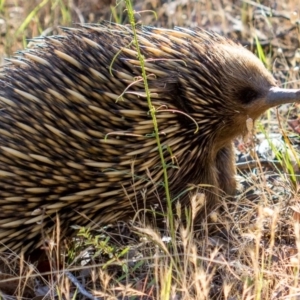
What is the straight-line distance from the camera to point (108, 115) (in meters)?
2.97

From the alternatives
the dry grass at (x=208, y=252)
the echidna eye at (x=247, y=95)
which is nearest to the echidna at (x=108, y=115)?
the echidna eye at (x=247, y=95)

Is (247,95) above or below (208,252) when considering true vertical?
above

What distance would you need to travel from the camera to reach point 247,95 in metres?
3.01

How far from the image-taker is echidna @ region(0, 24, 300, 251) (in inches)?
117

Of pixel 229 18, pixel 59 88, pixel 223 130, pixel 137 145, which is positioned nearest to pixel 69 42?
pixel 59 88

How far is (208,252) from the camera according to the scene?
2.93 meters

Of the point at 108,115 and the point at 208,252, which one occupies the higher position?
the point at 108,115

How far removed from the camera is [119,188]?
3043 mm

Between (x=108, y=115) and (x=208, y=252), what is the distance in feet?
1.98

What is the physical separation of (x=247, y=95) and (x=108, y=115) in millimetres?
509

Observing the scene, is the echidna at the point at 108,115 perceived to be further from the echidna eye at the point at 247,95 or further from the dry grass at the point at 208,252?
the dry grass at the point at 208,252

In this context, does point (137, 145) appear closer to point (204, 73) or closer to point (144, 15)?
point (204, 73)

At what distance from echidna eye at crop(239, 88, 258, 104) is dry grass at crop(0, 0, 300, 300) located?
0.27 metres

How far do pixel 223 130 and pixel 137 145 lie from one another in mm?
342
